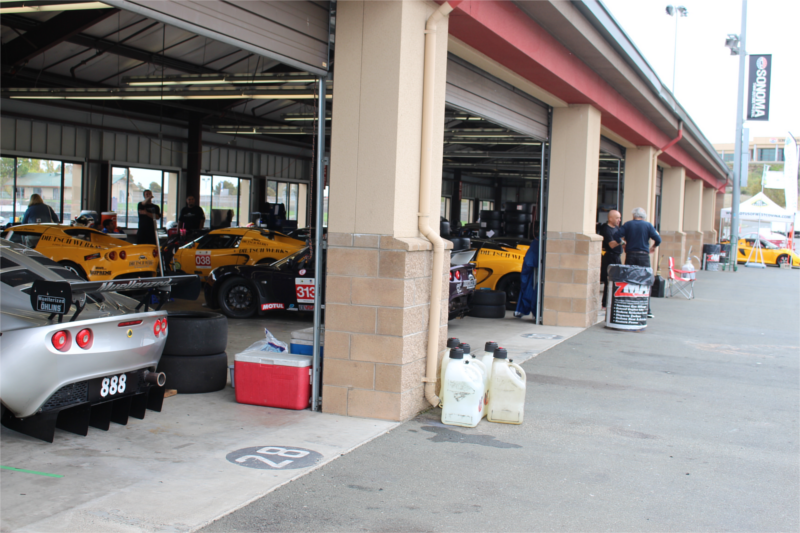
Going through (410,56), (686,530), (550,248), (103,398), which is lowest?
(686,530)

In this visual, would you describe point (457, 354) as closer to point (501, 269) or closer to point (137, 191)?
point (501, 269)

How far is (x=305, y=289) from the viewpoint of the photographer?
10539 millimetres

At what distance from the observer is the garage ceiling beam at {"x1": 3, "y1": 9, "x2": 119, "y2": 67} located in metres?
13.7

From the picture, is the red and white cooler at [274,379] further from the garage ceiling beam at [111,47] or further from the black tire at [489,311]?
the garage ceiling beam at [111,47]

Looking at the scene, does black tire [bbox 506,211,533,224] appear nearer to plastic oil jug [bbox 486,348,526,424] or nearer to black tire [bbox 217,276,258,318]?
black tire [bbox 217,276,258,318]

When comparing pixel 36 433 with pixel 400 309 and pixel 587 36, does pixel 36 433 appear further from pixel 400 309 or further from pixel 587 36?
pixel 587 36

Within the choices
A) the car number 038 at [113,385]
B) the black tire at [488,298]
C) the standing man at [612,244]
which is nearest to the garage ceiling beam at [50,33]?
the black tire at [488,298]

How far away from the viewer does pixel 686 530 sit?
3729 millimetres

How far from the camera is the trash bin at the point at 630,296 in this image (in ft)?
36.0

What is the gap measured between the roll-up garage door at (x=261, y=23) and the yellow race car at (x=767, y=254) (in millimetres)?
34657

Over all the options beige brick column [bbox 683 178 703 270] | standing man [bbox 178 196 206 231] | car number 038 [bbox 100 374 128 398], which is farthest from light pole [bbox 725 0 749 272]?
car number 038 [bbox 100 374 128 398]

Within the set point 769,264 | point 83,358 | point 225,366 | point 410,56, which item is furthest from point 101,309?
point 769,264

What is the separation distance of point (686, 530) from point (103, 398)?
3.72 m

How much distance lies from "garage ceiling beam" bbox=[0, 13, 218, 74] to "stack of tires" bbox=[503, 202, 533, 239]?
12.8m
